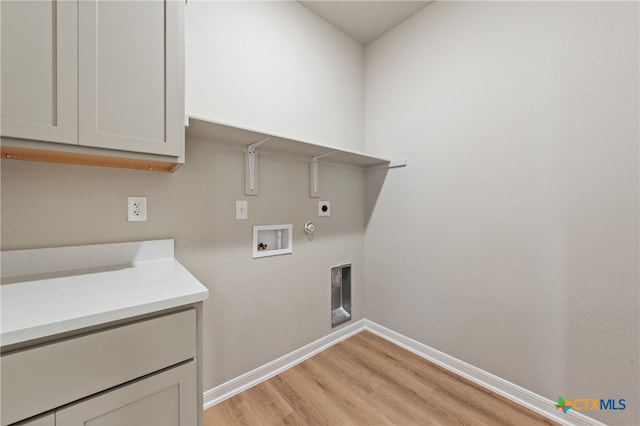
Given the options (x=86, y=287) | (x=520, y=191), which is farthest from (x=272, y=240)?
(x=520, y=191)

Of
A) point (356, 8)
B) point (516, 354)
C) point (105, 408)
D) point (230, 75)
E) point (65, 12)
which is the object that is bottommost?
point (516, 354)

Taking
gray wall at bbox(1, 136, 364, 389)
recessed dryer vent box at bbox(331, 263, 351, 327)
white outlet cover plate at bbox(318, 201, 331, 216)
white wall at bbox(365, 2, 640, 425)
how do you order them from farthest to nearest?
1. recessed dryer vent box at bbox(331, 263, 351, 327)
2. white outlet cover plate at bbox(318, 201, 331, 216)
3. white wall at bbox(365, 2, 640, 425)
4. gray wall at bbox(1, 136, 364, 389)

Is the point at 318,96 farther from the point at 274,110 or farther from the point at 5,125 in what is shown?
the point at 5,125

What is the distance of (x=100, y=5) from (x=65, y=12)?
11 cm

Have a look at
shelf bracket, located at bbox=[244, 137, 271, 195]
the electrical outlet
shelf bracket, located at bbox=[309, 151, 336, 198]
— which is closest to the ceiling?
shelf bracket, located at bbox=[309, 151, 336, 198]

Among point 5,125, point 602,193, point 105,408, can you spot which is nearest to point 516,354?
point 602,193

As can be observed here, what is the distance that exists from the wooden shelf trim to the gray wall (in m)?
0.03

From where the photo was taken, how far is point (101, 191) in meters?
1.16

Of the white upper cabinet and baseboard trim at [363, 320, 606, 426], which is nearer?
the white upper cabinet

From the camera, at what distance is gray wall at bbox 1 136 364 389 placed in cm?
106

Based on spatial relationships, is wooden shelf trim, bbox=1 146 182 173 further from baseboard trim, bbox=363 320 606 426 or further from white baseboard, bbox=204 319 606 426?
baseboard trim, bbox=363 320 606 426

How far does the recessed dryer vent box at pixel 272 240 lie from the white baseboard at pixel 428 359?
0.75m

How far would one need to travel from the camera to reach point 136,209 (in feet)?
4.07

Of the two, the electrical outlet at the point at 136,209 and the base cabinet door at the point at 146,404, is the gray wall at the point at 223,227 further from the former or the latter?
the base cabinet door at the point at 146,404
